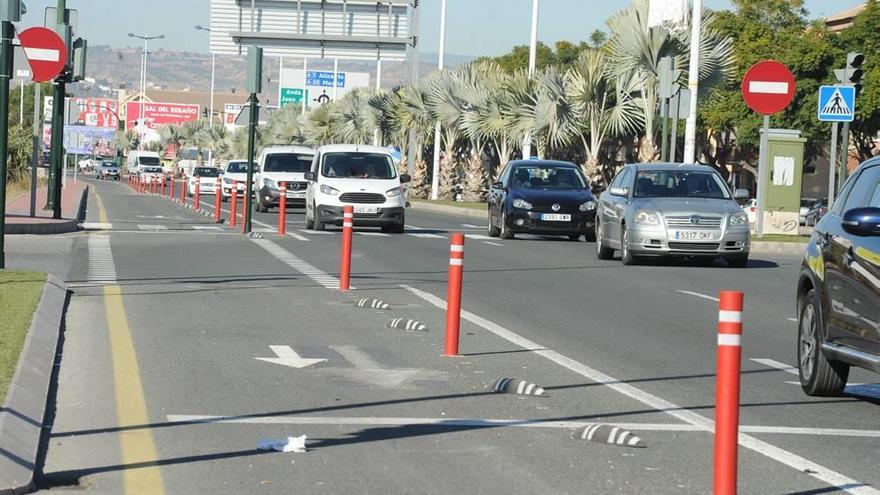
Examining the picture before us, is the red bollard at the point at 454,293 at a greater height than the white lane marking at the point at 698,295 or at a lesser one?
greater

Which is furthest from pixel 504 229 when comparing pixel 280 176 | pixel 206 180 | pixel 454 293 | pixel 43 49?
pixel 206 180

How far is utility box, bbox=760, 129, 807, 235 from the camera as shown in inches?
1331

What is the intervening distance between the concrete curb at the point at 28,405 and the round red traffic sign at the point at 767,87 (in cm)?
2198

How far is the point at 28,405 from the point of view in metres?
8.63

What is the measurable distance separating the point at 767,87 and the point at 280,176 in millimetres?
16158

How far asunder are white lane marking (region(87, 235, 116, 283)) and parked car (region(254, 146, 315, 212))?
17.1m

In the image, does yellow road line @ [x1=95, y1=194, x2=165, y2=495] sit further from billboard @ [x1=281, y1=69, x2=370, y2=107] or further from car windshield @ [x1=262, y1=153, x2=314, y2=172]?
billboard @ [x1=281, y1=69, x2=370, y2=107]

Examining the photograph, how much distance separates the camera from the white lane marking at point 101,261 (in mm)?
18484

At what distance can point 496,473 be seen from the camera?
746 cm

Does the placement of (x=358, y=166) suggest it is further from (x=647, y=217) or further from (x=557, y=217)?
(x=647, y=217)

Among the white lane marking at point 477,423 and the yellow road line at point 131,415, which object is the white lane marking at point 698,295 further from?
the white lane marking at point 477,423

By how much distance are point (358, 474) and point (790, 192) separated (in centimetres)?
2819

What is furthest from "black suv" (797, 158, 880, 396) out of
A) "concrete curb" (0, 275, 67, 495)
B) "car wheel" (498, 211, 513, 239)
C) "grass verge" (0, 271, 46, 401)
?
"car wheel" (498, 211, 513, 239)

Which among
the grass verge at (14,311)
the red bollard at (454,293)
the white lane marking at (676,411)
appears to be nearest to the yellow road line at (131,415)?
the grass verge at (14,311)
